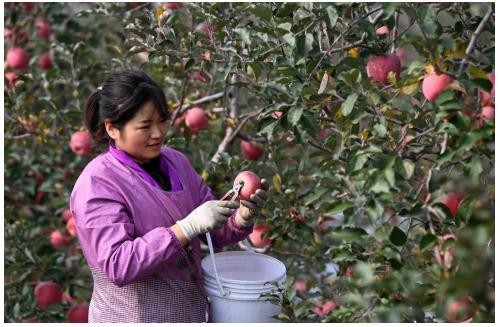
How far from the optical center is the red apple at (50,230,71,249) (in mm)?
3277

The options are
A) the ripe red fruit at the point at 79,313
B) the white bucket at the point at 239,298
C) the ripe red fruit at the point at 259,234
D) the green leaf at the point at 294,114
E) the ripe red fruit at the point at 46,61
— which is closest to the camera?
the green leaf at the point at 294,114

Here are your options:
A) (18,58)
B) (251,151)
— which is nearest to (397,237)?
(251,151)

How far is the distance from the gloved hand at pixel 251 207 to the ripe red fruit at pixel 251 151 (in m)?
0.85

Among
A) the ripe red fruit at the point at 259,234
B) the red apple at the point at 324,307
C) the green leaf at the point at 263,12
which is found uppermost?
the green leaf at the point at 263,12

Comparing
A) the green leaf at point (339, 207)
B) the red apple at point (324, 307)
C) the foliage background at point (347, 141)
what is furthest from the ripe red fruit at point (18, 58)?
the green leaf at point (339, 207)

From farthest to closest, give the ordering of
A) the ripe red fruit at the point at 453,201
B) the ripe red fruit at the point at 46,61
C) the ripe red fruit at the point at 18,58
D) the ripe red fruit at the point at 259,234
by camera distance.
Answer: the ripe red fruit at the point at 46,61 < the ripe red fruit at the point at 18,58 < the ripe red fruit at the point at 259,234 < the ripe red fruit at the point at 453,201

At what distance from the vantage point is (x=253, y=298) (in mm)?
1798

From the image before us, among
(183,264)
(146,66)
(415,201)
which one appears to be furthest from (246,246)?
(415,201)

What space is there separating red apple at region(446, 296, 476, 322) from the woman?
2.06ft

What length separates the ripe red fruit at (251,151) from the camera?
289cm

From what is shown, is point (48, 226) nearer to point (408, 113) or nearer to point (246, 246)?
point (246, 246)

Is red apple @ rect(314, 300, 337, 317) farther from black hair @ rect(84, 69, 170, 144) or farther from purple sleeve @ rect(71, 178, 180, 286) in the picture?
black hair @ rect(84, 69, 170, 144)

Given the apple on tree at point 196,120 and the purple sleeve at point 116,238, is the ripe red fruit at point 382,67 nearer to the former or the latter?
the purple sleeve at point 116,238

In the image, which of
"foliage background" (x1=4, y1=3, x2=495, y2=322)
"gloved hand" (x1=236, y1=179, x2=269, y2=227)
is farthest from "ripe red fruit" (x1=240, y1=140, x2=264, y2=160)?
"gloved hand" (x1=236, y1=179, x2=269, y2=227)
